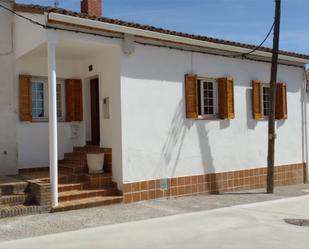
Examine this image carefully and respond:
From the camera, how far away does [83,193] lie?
10359 mm

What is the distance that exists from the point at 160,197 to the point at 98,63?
3.73m

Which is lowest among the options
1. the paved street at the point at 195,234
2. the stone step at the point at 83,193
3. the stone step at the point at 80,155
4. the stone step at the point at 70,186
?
the paved street at the point at 195,234

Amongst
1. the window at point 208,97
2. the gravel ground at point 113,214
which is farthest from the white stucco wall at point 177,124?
the gravel ground at point 113,214

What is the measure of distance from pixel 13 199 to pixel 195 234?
4.05 metres

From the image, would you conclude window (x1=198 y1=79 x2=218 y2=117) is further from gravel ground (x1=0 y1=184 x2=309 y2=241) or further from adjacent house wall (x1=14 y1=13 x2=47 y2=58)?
adjacent house wall (x1=14 y1=13 x2=47 y2=58)

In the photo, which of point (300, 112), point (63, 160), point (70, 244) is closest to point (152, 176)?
point (63, 160)

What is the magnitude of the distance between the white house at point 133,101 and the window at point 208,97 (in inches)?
1.2

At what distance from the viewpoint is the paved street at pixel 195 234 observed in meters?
7.12

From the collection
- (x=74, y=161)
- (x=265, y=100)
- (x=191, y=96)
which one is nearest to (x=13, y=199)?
(x=74, y=161)

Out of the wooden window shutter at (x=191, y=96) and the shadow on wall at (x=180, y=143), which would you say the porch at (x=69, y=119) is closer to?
the shadow on wall at (x=180, y=143)

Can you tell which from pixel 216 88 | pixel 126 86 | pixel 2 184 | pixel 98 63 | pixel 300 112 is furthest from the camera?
pixel 300 112

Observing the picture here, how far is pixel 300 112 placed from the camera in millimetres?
15656

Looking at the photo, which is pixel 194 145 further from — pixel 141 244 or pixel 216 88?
pixel 141 244

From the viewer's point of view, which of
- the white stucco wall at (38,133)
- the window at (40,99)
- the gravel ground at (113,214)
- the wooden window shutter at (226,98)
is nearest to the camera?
the gravel ground at (113,214)
